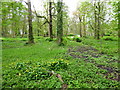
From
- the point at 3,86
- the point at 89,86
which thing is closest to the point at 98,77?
the point at 89,86

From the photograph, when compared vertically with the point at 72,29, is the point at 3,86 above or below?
below

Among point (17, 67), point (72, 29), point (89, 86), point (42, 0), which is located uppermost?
point (42, 0)

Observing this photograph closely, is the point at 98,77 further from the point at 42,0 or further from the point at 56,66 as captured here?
the point at 42,0

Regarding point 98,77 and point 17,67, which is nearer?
point 98,77

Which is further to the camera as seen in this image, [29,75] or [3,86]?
[29,75]

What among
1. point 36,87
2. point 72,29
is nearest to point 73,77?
point 36,87

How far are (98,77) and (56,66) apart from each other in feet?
6.07

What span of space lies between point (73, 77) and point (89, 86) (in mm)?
687

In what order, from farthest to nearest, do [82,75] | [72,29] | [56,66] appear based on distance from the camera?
1. [72,29]
2. [56,66]
3. [82,75]

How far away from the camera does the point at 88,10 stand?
70.2 ft

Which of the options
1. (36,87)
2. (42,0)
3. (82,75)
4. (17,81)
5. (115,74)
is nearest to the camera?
(36,87)

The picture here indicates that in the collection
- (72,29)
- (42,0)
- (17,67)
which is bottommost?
(17,67)

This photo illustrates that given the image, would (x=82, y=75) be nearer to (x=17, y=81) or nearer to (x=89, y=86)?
(x=89, y=86)

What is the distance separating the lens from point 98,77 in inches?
152
